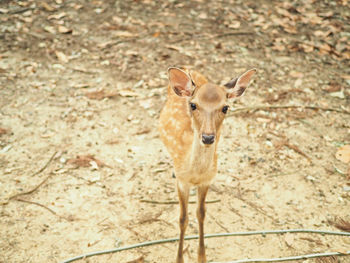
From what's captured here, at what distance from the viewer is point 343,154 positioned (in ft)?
15.6

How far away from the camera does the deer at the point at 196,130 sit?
301 centimetres

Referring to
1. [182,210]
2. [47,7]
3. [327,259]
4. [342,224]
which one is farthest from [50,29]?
[327,259]

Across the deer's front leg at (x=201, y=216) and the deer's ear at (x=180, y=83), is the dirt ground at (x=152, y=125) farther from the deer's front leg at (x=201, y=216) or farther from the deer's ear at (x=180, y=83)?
the deer's ear at (x=180, y=83)

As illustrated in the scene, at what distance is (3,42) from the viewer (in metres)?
6.61

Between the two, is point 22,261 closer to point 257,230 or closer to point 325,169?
point 257,230

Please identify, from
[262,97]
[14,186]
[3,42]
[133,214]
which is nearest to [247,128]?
[262,97]

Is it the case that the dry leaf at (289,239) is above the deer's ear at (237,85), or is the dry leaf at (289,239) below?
below

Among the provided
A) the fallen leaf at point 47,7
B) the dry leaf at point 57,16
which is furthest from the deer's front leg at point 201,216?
the fallen leaf at point 47,7

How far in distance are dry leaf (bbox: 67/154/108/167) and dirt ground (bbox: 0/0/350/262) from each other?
0.06 feet

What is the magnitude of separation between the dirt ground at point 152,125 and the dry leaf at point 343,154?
0.04 meters

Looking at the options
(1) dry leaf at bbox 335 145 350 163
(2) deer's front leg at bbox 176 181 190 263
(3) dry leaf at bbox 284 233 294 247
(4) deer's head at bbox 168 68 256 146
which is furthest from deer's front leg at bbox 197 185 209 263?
(1) dry leaf at bbox 335 145 350 163

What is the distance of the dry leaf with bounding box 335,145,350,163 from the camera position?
4691 millimetres

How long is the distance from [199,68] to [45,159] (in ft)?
10.2

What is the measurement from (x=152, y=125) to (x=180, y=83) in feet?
6.30
